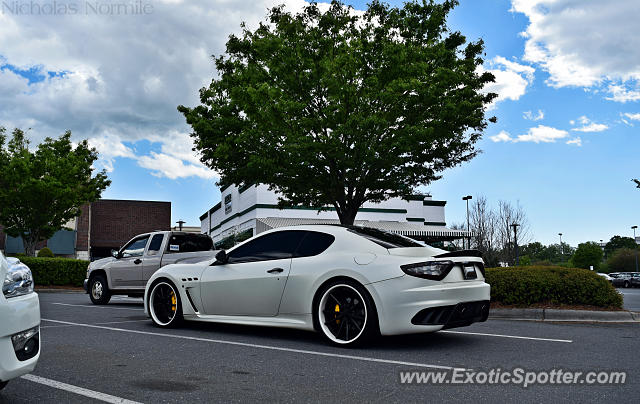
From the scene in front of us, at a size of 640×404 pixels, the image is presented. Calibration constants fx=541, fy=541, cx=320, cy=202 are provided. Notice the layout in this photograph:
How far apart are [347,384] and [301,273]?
7.56ft

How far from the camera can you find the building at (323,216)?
42.5 meters

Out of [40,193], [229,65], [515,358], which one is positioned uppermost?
[229,65]

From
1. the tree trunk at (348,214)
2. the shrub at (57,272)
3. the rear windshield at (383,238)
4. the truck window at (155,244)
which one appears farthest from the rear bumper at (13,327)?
the shrub at (57,272)

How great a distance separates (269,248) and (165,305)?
202 centimetres

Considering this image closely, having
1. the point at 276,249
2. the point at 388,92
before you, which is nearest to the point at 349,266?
the point at 276,249

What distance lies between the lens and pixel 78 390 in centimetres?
405

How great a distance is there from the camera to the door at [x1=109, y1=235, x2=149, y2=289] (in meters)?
12.9

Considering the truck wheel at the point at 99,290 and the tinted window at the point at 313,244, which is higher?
the tinted window at the point at 313,244

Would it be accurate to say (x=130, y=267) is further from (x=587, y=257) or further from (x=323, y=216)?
(x=587, y=257)

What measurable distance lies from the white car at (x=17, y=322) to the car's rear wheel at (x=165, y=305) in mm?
4258

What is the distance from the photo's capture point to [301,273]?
6.57 meters

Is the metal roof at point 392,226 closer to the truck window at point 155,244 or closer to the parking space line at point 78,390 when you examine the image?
the truck window at point 155,244

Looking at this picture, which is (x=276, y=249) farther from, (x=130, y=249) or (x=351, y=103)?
(x=351, y=103)

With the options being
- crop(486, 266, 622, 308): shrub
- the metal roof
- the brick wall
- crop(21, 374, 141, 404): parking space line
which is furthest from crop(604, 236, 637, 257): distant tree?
crop(21, 374, 141, 404): parking space line
